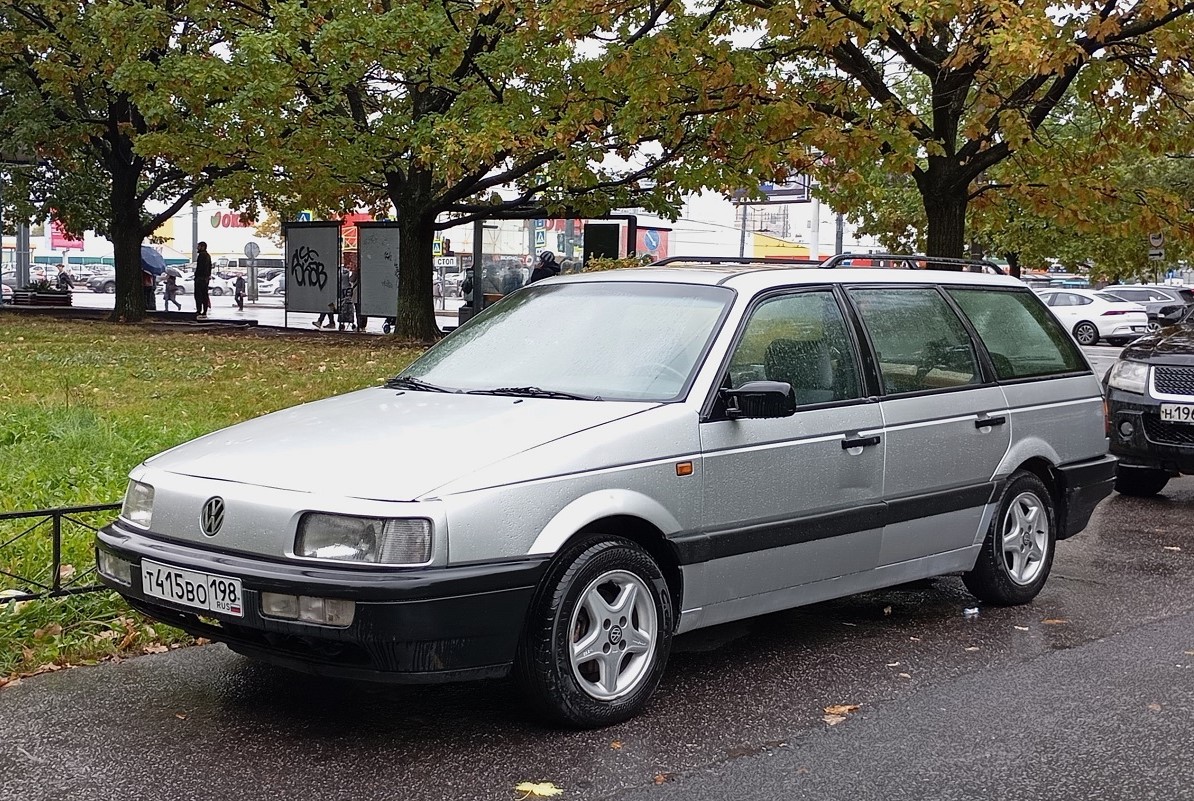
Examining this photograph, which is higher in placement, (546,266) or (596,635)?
(546,266)

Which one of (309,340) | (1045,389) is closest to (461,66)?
(309,340)

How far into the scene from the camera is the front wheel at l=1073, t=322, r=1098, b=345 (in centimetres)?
3841

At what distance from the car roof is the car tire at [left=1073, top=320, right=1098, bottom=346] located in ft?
111

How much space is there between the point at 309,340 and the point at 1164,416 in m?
17.3

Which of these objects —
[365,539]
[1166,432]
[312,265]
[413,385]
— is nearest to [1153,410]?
[1166,432]

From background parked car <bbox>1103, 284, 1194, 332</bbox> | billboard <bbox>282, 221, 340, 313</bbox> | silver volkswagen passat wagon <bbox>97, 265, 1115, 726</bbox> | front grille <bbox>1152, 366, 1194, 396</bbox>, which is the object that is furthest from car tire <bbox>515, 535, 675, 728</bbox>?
background parked car <bbox>1103, 284, 1194, 332</bbox>

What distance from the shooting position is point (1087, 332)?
127 ft

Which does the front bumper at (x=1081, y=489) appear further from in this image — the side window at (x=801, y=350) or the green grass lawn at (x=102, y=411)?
the green grass lawn at (x=102, y=411)

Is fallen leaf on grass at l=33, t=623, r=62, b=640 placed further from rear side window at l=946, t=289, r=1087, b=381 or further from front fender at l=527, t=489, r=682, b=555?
rear side window at l=946, t=289, r=1087, b=381

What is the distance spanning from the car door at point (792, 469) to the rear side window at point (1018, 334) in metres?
1.10

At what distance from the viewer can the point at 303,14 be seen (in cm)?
2070

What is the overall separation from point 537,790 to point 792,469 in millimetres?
1786

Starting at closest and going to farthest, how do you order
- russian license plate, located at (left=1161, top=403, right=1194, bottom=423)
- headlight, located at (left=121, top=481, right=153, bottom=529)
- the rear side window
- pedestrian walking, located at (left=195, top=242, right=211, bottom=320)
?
1. headlight, located at (left=121, top=481, right=153, bottom=529)
2. the rear side window
3. russian license plate, located at (left=1161, top=403, right=1194, bottom=423)
4. pedestrian walking, located at (left=195, top=242, right=211, bottom=320)

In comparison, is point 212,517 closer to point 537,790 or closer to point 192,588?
point 192,588
